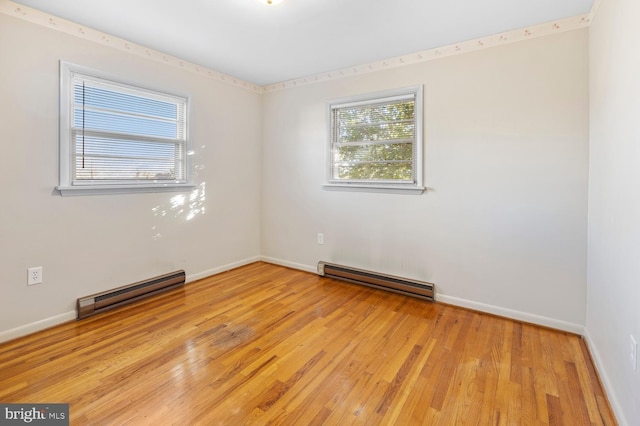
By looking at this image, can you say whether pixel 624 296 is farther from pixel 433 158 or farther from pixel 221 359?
pixel 221 359

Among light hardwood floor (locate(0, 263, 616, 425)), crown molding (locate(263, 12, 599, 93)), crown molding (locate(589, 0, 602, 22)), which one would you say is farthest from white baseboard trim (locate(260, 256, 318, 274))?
crown molding (locate(589, 0, 602, 22))

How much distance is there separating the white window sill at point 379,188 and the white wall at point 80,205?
132cm

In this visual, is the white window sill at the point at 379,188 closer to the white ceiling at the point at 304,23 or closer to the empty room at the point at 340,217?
the empty room at the point at 340,217

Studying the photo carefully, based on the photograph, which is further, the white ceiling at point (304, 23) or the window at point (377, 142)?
the window at point (377, 142)

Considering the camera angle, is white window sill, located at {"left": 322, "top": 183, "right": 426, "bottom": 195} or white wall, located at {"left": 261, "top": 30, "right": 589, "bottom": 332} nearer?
white wall, located at {"left": 261, "top": 30, "right": 589, "bottom": 332}

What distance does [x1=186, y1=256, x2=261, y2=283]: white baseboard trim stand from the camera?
11.9 ft

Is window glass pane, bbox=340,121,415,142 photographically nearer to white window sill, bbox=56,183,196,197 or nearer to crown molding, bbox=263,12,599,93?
crown molding, bbox=263,12,599,93

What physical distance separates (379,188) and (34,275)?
10.2 feet

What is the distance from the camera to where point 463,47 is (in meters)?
2.85

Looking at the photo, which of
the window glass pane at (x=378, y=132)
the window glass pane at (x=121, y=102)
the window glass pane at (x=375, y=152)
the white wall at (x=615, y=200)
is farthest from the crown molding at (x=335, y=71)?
the window glass pane at (x=375, y=152)

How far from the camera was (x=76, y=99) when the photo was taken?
261 cm

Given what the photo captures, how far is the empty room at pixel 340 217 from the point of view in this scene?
1714 millimetres

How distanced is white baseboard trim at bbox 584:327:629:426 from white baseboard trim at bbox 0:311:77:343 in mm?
3689

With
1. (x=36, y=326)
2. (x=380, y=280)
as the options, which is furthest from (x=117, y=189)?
(x=380, y=280)
